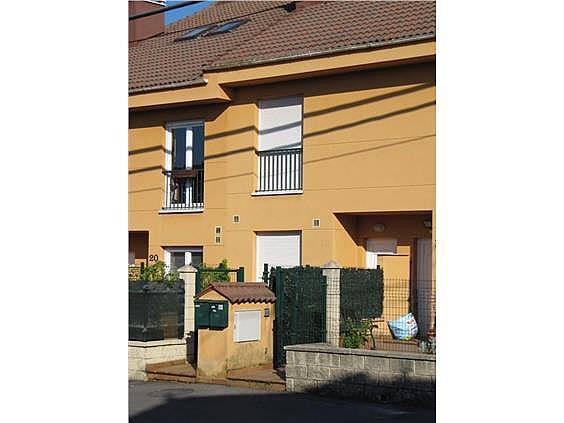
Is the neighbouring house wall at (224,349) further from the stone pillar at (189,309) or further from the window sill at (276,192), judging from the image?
the window sill at (276,192)

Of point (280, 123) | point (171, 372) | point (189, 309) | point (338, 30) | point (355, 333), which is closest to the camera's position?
point (355, 333)

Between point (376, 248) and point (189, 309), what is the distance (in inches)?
185

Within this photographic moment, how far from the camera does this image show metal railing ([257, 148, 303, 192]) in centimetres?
1884

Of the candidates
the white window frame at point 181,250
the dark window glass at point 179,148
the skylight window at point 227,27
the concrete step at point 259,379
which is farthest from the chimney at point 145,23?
the concrete step at point 259,379

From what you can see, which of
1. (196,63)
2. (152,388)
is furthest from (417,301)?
(196,63)

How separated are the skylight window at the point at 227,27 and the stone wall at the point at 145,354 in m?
10.4

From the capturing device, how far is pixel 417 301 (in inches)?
513

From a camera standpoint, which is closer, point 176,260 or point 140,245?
point 176,260

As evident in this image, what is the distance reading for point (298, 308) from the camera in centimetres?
1399

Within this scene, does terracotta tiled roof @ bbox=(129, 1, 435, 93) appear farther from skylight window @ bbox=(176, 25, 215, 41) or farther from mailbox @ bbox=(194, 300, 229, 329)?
mailbox @ bbox=(194, 300, 229, 329)

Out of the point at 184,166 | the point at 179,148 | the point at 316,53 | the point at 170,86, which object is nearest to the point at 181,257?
the point at 184,166

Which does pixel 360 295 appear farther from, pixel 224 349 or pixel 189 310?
pixel 189 310
